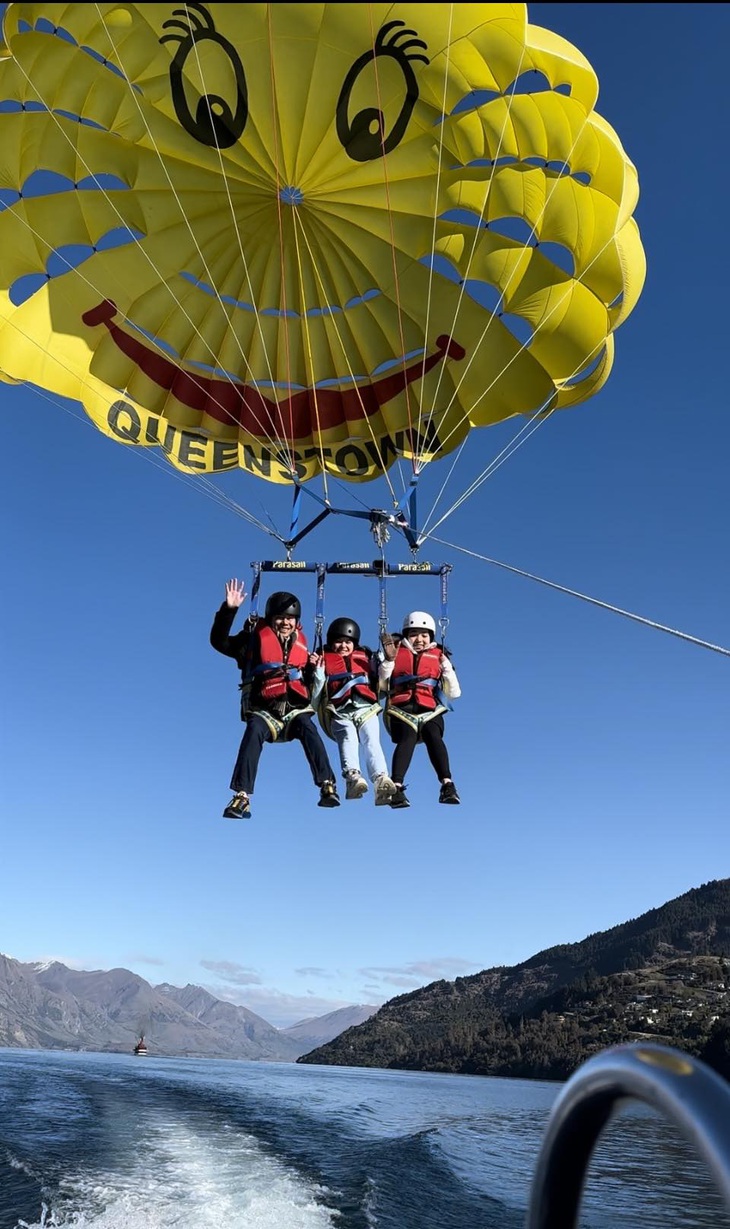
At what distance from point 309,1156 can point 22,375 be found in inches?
649

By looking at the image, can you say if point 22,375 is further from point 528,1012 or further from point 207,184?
point 528,1012

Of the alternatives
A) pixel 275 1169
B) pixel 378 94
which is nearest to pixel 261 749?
pixel 378 94

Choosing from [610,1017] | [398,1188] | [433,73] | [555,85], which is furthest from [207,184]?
[610,1017]

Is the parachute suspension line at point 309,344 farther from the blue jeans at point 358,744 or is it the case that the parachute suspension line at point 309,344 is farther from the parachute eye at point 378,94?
the blue jeans at point 358,744

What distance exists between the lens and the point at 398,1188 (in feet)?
58.3

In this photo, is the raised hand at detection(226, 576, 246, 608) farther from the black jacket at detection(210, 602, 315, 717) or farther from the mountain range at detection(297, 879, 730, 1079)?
the mountain range at detection(297, 879, 730, 1079)

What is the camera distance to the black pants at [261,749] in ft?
28.7

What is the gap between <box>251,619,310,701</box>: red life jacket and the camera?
358 inches

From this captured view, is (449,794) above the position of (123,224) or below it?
below

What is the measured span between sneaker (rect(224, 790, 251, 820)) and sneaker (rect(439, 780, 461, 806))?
201 centimetres

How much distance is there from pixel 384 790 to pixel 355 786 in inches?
11.2

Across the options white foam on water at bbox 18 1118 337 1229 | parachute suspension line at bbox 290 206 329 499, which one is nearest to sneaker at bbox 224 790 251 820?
parachute suspension line at bbox 290 206 329 499

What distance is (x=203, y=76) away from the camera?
9500 millimetres

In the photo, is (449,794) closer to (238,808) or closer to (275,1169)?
(238,808)
